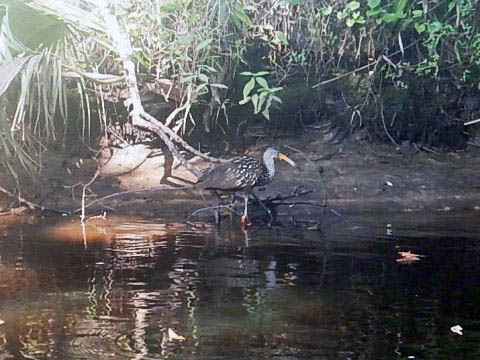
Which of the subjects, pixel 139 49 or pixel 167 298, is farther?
pixel 139 49

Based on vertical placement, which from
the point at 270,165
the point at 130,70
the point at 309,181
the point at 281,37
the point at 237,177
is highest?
the point at 281,37

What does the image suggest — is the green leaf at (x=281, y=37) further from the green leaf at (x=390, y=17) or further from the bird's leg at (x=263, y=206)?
the bird's leg at (x=263, y=206)

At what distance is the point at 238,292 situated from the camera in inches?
263

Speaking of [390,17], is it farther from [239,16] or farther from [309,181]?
[309,181]

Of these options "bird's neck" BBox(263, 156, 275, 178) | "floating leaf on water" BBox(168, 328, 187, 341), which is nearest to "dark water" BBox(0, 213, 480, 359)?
"floating leaf on water" BBox(168, 328, 187, 341)

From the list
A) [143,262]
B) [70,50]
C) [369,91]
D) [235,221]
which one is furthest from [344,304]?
[369,91]

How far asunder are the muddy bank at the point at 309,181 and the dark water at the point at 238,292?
122 cm

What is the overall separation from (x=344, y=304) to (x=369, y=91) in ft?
21.8

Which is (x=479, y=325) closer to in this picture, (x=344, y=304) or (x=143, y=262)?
(x=344, y=304)

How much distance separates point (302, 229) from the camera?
962cm

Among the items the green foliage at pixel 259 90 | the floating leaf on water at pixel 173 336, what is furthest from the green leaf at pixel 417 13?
the floating leaf on water at pixel 173 336

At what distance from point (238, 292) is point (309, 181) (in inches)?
204

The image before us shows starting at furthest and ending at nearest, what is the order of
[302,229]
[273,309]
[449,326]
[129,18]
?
[129,18]
[302,229]
[273,309]
[449,326]

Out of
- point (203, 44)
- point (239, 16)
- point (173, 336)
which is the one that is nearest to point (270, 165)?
point (203, 44)
